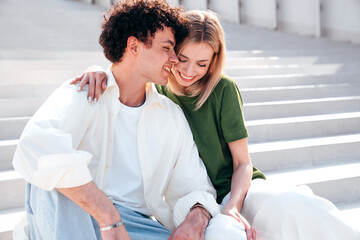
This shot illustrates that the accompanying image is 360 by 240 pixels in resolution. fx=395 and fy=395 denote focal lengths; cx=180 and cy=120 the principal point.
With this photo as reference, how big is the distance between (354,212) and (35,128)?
6.88 feet

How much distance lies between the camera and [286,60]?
211 inches

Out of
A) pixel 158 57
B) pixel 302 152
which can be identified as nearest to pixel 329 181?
pixel 302 152

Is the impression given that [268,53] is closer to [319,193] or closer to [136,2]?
[319,193]

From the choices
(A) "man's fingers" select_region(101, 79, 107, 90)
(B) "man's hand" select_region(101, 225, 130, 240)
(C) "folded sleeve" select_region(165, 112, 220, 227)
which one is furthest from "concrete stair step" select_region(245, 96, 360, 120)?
A: (B) "man's hand" select_region(101, 225, 130, 240)

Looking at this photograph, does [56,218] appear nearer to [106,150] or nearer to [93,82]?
[106,150]

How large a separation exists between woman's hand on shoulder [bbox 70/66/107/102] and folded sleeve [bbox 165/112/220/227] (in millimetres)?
422

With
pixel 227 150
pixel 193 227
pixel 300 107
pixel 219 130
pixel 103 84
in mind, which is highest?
pixel 103 84

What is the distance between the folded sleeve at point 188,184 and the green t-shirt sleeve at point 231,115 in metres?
0.17

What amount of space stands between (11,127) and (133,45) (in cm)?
150

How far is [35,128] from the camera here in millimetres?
1308

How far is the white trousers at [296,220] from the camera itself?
1.54 metres

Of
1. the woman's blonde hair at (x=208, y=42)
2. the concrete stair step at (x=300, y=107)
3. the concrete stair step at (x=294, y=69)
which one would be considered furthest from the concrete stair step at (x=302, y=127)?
the woman's blonde hair at (x=208, y=42)

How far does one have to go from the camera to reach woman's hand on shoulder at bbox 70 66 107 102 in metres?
1.62

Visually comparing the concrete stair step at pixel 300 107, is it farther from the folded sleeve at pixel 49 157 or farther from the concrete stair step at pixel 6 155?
the folded sleeve at pixel 49 157
